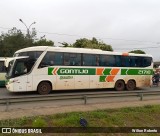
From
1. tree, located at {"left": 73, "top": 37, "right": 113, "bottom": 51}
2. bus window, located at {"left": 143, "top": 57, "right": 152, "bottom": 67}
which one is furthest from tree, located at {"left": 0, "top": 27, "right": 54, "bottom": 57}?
bus window, located at {"left": 143, "top": 57, "right": 152, "bottom": 67}

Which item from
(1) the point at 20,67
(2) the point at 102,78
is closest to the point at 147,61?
(2) the point at 102,78

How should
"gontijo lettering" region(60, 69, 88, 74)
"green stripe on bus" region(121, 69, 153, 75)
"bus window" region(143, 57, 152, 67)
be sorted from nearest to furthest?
"gontijo lettering" region(60, 69, 88, 74)
"green stripe on bus" region(121, 69, 153, 75)
"bus window" region(143, 57, 152, 67)

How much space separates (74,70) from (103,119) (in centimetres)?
812

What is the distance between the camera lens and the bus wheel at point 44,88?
52.8ft

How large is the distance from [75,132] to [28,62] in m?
8.72

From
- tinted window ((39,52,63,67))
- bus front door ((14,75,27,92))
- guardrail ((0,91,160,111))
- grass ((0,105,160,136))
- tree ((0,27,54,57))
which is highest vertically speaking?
tree ((0,27,54,57))

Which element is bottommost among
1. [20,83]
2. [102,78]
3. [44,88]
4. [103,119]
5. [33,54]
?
[103,119]

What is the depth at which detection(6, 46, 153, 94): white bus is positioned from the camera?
1563cm

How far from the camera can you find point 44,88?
1625 centimetres

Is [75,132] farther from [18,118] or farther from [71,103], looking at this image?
[71,103]

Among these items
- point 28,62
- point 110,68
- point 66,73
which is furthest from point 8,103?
point 110,68

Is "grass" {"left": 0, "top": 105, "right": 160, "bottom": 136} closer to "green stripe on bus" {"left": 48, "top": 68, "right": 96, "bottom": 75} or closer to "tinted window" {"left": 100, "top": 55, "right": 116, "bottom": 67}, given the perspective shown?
"green stripe on bus" {"left": 48, "top": 68, "right": 96, "bottom": 75}

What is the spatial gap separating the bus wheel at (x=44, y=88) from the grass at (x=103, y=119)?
659cm

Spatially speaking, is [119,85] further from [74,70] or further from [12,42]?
[12,42]
